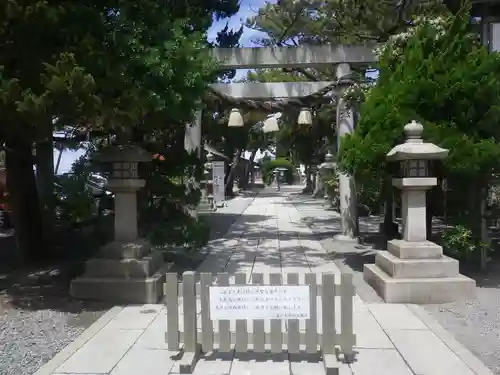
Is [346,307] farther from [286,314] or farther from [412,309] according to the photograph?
[412,309]

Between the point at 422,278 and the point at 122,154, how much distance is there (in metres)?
4.29

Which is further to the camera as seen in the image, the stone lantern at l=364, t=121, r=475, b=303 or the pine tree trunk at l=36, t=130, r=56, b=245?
the pine tree trunk at l=36, t=130, r=56, b=245

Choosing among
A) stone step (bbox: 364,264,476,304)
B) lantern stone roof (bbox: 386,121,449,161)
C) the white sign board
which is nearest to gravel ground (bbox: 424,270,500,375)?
stone step (bbox: 364,264,476,304)

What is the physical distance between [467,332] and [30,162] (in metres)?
7.36

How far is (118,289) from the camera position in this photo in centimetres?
675

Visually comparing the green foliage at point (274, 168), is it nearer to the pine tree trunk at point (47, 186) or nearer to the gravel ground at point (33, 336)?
the pine tree trunk at point (47, 186)

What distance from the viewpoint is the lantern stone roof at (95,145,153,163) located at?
7.07m

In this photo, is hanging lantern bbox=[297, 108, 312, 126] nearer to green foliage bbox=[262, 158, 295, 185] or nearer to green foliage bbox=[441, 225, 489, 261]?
green foliage bbox=[441, 225, 489, 261]

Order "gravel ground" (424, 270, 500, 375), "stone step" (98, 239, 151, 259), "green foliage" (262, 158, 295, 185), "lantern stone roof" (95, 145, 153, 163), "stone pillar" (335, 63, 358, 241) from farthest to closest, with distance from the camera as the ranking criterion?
"green foliage" (262, 158, 295, 185)
"stone pillar" (335, 63, 358, 241)
"lantern stone roof" (95, 145, 153, 163)
"stone step" (98, 239, 151, 259)
"gravel ground" (424, 270, 500, 375)

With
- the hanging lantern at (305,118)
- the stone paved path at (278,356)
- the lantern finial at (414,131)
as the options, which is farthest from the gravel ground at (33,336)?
the hanging lantern at (305,118)

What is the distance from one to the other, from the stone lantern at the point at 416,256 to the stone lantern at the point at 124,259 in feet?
10.2

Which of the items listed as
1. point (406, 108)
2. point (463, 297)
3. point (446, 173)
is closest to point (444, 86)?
point (406, 108)

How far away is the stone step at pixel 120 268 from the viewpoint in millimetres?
6836

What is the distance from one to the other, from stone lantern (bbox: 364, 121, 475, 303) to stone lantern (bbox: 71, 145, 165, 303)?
10.2 ft
